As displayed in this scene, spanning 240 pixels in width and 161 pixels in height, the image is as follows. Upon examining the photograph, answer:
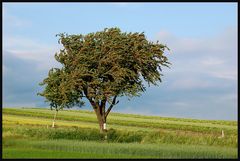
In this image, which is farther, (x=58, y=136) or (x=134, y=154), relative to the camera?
(x=58, y=136)

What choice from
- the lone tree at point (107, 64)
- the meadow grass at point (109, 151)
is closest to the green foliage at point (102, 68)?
the lone tree at point (107, 64)

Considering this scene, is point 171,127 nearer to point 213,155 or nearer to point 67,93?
point 67,93

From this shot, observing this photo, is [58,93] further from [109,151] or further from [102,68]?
[109,151]

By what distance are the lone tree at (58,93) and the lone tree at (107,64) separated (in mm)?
655

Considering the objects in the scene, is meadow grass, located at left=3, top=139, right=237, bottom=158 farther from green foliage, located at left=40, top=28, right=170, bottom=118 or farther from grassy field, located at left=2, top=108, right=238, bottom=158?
green foliage, located at left=40, top=28, right=170, bottom=118

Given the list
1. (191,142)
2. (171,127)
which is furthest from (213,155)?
(171,127)

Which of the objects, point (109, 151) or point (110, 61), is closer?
point (109, 151)

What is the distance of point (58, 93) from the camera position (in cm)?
6762

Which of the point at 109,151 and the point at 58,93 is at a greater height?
the point at 58,93

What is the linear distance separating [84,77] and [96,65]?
2.29 m

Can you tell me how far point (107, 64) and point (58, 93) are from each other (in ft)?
25.7

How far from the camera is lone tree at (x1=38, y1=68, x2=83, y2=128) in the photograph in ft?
219

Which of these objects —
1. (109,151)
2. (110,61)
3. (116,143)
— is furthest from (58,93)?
(109,151)

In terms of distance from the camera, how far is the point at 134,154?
137 ft
